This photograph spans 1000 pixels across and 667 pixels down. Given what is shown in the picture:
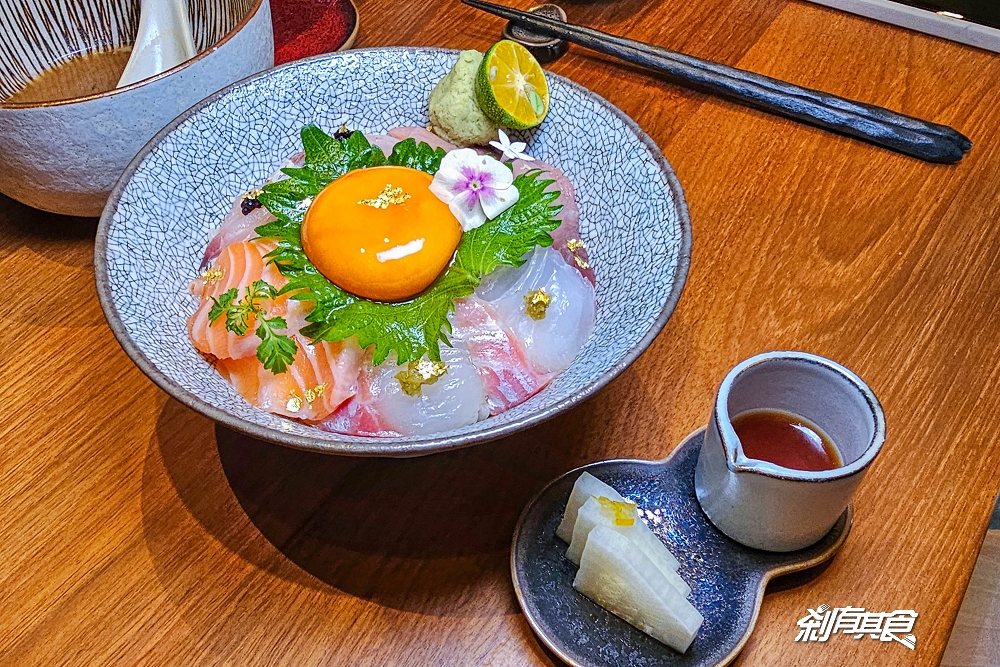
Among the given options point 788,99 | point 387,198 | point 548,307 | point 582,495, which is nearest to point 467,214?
point 387,198

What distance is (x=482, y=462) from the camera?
1.54 m

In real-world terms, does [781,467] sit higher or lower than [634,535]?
higher

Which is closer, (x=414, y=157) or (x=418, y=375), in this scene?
(x=418, y=375)

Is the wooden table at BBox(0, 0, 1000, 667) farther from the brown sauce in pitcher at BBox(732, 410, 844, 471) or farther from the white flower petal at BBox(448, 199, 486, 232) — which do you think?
the white flower petal at BBox(448, 199, 486, 232)

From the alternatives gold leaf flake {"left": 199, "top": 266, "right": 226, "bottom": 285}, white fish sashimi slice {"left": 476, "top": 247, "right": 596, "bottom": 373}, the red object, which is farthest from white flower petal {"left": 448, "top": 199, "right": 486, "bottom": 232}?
the red object

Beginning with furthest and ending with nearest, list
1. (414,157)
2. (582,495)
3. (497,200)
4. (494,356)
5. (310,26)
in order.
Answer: (310,26), (414,157), (497,200), (494,356), (582,495)

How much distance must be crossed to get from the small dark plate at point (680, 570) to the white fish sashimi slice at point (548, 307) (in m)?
0.23

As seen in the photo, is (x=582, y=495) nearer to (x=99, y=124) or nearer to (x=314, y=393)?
(x=314, y=393)

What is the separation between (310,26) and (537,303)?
4.59 ft

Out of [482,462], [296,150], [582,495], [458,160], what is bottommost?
[482,462]

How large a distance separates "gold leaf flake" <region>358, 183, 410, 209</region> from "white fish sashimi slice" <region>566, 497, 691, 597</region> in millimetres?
709

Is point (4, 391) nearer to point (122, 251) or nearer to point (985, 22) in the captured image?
point (122, 251)

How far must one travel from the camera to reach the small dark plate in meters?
1.25

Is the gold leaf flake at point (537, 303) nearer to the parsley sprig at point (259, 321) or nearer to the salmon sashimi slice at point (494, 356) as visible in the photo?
the salmon sashimi slice at point (494, 356)
